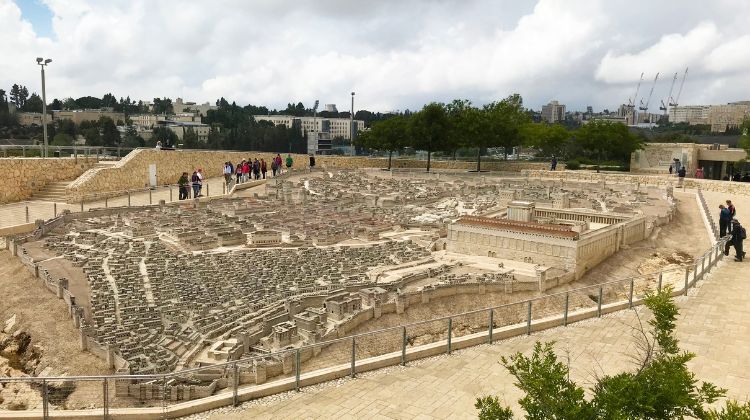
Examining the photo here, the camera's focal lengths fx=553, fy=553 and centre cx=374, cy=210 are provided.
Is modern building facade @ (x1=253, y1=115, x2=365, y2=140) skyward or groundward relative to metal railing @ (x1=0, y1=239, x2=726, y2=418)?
skyward

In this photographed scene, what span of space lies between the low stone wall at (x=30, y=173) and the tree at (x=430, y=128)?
29504 millimetres

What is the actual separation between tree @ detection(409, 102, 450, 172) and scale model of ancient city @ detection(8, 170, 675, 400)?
15537mm

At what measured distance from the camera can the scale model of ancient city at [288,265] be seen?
1418 centimetres

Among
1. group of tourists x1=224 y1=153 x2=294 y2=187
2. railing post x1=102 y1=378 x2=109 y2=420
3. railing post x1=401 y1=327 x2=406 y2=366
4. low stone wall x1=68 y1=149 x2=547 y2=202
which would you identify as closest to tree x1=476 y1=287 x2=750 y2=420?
railing post x1=401 y1=327 x2=406 y2=366

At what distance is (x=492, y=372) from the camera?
10359 millimetres

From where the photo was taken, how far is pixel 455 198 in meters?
39.0

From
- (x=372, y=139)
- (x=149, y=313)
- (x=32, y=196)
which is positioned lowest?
(x=149, y=313)

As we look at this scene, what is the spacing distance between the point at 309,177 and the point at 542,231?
78.8 ft

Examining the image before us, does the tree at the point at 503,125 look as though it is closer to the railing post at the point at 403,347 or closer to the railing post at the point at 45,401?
the railing post at the point at 403,347

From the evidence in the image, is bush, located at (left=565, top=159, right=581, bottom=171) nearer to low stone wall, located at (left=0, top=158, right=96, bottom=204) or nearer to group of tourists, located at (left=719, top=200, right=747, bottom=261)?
group of tourists, located at (left=719, top=200, right=747, bottom=261)

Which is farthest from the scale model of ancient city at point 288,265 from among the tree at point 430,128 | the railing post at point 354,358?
the tree at point 430,128

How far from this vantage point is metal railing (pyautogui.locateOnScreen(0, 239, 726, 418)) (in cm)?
891

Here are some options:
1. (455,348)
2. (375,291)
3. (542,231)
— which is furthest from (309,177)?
(455,348)

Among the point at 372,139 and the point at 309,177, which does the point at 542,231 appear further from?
the point at 372,139
